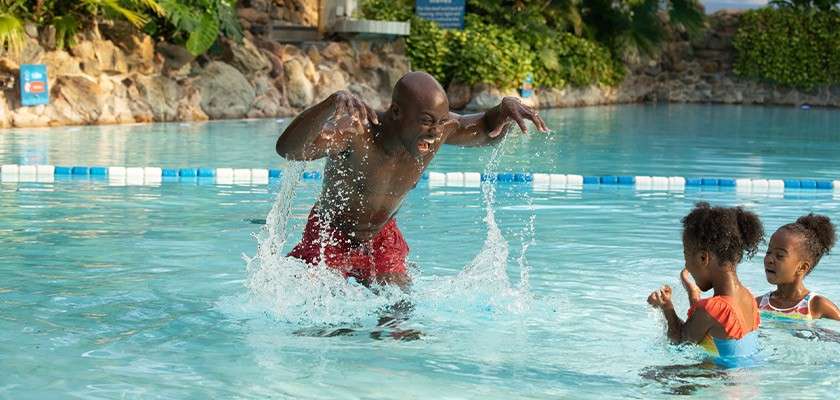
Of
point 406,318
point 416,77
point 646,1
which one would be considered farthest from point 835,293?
point 646,1

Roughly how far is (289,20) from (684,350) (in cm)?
2197

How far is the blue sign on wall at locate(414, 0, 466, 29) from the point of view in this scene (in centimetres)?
2633

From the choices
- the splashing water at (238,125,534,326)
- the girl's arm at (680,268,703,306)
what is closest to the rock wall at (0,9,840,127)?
the splashing water at (238,125,534,326)

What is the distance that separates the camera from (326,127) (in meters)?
4.89

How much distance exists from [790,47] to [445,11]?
1254 centimetres

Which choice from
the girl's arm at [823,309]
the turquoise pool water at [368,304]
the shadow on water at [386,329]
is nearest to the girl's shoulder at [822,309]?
the girl's arm at [823,309]

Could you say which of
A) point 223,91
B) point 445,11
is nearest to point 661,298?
point 223,91

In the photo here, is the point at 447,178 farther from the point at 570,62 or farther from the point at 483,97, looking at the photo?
the point at 570,62

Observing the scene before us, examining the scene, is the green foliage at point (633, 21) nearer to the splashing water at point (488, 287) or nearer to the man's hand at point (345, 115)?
the splashing water at point (488, 287)

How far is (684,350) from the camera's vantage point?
5051 mm

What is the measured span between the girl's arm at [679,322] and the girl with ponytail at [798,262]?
2.93ft

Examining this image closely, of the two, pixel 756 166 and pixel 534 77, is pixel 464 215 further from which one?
pixel 534 77

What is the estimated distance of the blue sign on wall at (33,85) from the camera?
1705 cm

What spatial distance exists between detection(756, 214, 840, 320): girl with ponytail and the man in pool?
1.21 m
